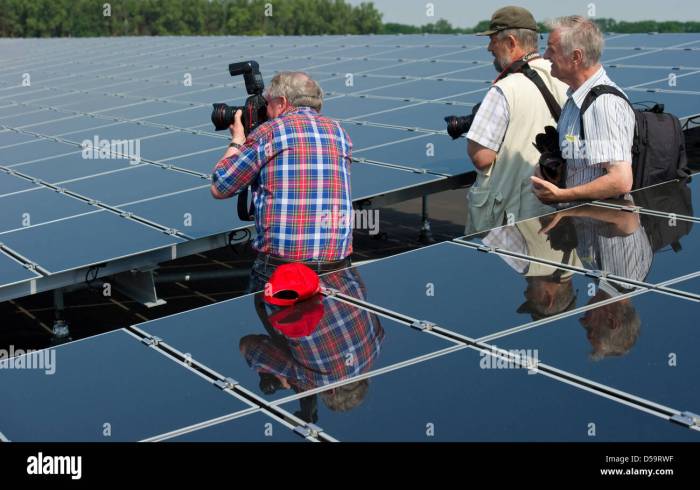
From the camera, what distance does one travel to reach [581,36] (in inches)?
231

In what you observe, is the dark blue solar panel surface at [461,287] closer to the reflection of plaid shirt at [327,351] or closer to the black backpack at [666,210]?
the reflection of plaid shirt at [327,351]

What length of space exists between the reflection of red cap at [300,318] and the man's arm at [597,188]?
1566 mm

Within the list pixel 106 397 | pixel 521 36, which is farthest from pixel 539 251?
pixel 106 397

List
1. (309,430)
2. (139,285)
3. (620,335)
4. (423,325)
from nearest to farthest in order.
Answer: (309,430), (620,335), (423,325), (139,285)

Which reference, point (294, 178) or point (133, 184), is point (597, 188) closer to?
point (294, 178)

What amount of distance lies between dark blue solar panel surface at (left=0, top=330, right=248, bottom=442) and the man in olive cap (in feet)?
9.61

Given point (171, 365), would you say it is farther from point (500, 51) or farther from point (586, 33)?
point (500, 51)

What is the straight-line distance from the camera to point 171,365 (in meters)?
4.52

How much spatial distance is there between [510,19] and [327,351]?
329 cm

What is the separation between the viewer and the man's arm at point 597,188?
5.91 m

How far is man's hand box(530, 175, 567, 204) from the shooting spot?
6094 millimetres

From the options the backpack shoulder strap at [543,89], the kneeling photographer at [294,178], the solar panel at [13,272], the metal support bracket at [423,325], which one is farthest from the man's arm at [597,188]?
the solar panel at [13,272]
